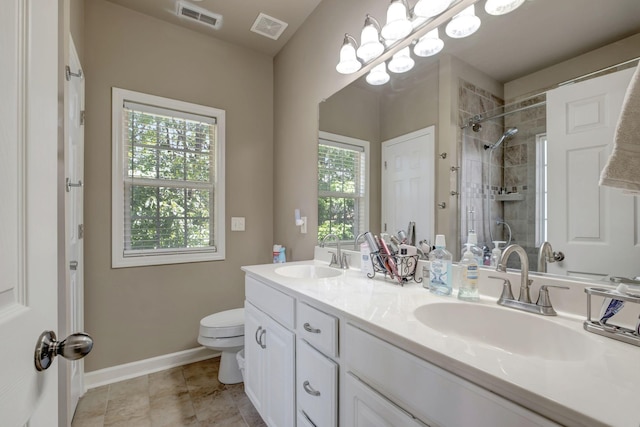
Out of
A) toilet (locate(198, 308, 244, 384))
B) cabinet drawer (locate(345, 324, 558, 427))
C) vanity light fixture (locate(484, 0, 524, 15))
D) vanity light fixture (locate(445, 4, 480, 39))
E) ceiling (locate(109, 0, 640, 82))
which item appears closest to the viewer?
cabinet drawer (locate(345, 324, 558, 427))

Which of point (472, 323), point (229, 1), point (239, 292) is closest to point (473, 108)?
point (472, 323)

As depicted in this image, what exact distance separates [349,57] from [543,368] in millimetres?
1672

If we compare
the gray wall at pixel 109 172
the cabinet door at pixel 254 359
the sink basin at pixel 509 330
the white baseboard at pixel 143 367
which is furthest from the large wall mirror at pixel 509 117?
the white baseboard at pixel 143 367

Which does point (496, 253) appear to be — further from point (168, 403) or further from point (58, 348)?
point (168, 403)

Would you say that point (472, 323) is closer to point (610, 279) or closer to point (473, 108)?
point (610, 279)

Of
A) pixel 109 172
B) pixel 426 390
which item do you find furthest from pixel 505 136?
pixel 109 172

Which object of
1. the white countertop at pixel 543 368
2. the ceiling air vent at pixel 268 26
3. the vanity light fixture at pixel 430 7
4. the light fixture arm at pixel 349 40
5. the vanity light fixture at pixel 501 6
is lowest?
the white countertop at pixel 543 368

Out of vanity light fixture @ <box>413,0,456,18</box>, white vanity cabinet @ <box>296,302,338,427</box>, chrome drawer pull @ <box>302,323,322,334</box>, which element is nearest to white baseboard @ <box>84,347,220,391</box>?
white vanity cabinet @ <box>296,302,338,427</box>

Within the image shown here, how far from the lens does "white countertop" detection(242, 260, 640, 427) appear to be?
1.56ft

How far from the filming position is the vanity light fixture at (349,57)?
1.68 metres

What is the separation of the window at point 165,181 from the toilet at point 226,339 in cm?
58

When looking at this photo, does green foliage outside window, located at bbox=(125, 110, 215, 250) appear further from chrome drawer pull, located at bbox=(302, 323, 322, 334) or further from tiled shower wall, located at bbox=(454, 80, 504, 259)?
tiled shower wall, located at bbox=(454, 80, 504, 259)

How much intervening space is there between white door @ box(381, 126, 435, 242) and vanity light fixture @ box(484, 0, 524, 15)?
0.47 meters

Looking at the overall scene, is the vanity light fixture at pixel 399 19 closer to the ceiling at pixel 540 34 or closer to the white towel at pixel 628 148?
the ceiling at pixel 540 34
